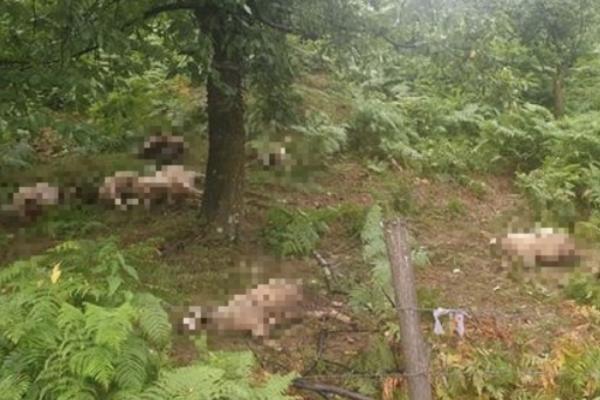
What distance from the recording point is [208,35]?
19.3 ft

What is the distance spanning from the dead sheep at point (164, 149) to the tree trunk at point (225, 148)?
2.41m

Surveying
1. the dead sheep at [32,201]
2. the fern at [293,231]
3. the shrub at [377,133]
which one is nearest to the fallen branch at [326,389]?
the fern at [293,231]

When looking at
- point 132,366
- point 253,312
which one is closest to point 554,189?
point 253,312

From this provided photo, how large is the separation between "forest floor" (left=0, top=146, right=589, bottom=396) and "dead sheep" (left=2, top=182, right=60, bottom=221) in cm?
25

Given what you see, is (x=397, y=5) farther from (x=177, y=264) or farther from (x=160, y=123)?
(x=160, y=123)

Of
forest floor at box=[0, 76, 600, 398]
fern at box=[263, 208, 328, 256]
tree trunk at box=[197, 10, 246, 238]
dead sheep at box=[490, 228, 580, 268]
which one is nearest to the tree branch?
tree trunk at box=[197, 10, 246, 238]

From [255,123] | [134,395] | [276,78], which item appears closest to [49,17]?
[276,78]

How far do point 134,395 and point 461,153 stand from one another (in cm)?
761

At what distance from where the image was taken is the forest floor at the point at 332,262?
18.6ft

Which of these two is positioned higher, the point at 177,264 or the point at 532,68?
the point at 532,68

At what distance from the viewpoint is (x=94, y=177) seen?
8570 millimetres

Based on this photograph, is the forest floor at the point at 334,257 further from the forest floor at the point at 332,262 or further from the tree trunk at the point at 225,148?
the tree trunk at the point at 225,148

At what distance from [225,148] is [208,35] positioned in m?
1.35

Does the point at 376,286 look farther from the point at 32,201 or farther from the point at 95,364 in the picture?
the point at 32,201
